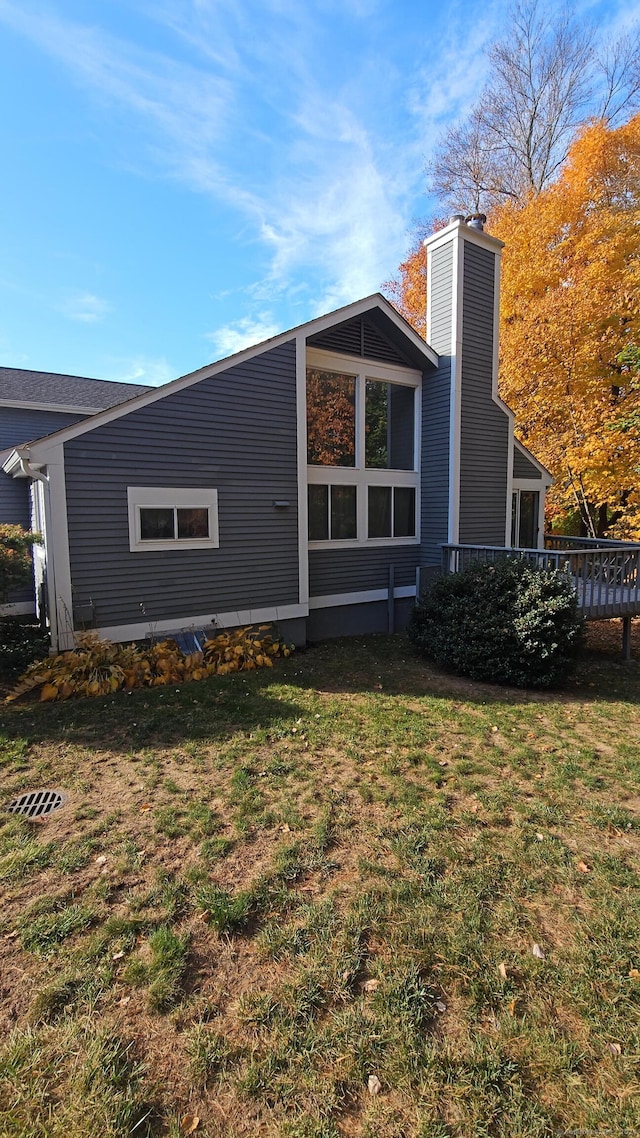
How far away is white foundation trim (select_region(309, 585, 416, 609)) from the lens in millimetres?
8883

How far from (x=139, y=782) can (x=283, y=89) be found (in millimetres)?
12840

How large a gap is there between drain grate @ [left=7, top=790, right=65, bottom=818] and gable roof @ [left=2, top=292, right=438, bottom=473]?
4037mm

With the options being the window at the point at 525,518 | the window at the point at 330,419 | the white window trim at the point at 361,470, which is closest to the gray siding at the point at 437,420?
the white window trim at the point at 361,470

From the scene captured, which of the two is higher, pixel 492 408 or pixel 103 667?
pixel 492 408

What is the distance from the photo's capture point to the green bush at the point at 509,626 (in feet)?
21.2

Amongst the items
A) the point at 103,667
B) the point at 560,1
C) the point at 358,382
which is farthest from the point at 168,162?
the point at 560,1

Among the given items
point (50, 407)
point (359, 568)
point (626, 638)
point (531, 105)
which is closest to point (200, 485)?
point (359, 568)

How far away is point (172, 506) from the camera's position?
6906mm

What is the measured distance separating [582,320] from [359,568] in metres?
8.28

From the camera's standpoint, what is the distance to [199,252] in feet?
38.2

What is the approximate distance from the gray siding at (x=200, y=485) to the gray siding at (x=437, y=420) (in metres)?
3.27

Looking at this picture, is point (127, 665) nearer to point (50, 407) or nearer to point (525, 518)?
point (50, 407)

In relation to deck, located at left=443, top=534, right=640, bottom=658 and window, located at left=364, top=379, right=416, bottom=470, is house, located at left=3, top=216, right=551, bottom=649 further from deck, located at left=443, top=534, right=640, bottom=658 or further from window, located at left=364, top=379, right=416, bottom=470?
deck, located at left=443, top=534, right=640, bottom=658

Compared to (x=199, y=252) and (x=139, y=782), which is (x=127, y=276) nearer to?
(x=199, y=252)
